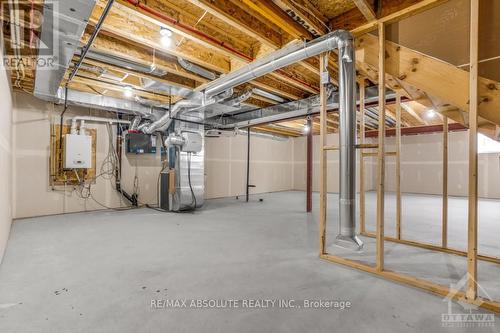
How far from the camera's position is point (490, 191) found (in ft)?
23.3

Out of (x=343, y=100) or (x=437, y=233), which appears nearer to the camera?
(x=343, y=100)

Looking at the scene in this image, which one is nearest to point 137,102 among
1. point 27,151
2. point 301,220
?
point 27,151

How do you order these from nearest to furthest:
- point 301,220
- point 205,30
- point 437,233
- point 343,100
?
point 343,100, point 205,30, point 437,233, point 301,220

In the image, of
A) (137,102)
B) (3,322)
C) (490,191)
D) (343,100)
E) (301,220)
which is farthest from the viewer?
(490,191)

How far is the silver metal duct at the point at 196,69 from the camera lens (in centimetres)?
308

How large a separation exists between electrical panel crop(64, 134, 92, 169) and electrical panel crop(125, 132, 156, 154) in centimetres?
81

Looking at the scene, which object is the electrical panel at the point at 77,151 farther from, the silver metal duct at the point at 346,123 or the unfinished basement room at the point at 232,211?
the silver metal duct at the point at 346,123

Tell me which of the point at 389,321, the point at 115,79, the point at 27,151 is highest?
the point at 115,79

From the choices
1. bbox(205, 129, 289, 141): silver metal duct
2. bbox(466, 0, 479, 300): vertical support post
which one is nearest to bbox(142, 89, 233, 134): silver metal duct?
bbox(205, 129, 289, 141): silver metal duct

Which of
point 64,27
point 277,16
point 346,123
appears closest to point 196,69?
point 277,16

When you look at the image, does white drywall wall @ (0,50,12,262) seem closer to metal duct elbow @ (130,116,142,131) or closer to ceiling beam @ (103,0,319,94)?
ceiling beam @ (103,0,319,94)

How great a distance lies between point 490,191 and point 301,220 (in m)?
6.71

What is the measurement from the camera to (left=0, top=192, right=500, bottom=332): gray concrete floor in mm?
1491

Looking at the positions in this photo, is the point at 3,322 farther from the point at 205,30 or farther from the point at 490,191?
the point at 490,191
